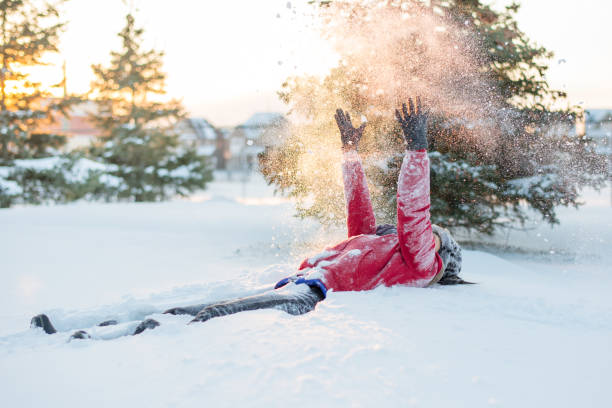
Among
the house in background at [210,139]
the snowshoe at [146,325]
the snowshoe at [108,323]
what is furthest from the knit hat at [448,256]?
the house in background at [210,139]

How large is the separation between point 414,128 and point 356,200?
112 cm

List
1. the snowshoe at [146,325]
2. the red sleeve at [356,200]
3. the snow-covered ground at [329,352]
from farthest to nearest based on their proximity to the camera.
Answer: the red sleeve at [356,200]
the snowshoe at [146,325]
the snow-covered ground at [329,352]

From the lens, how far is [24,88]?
14500mm

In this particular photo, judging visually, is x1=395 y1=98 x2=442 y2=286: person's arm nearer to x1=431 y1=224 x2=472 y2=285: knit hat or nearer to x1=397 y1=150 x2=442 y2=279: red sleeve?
x1=397 y1=150 x2=442 y2=279: red sleeve

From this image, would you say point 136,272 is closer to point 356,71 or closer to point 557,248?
point 356,71

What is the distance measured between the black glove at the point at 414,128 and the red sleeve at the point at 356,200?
3.30 feet

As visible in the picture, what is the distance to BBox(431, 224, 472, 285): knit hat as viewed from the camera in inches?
135

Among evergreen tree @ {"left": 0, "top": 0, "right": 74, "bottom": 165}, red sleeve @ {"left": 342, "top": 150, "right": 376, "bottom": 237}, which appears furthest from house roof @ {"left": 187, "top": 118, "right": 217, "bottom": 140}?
red sleeve @ {"left": 342, "top": 150, "right": 376, "bottom": 237}

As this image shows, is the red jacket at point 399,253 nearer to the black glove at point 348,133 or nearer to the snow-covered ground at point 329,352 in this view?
the snow-covered ground at point 329,352

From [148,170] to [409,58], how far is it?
15.2 metres

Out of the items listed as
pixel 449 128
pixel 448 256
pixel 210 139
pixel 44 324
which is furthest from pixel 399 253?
pixel 210 139

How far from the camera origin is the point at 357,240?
352 cm

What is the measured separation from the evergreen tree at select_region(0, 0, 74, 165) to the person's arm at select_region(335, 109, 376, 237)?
13.2 meters

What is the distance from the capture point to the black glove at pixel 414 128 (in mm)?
3094
